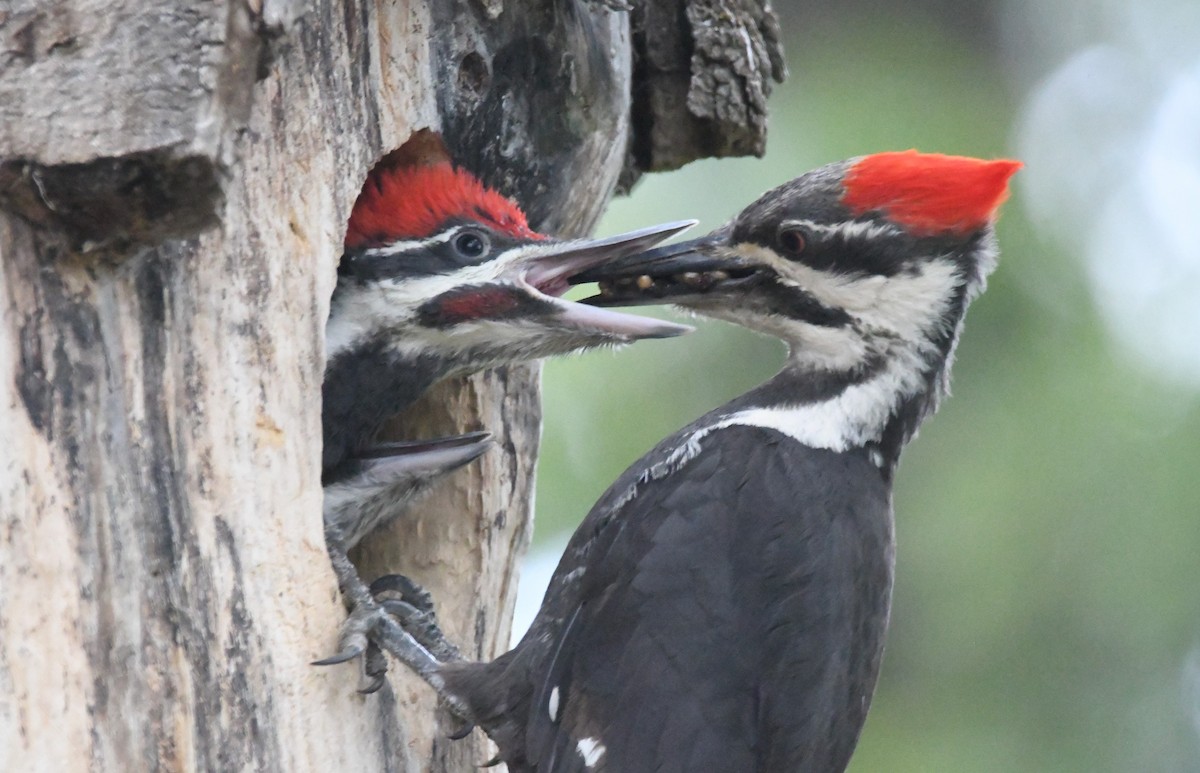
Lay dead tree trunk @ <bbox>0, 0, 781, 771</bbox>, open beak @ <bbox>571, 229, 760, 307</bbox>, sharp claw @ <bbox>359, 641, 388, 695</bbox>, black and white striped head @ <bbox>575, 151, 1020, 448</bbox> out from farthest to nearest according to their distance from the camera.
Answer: open beak @ <bbox>571, 229, 760, 307</bbox> → black and white striped head @ <bbox>575, 151, 1020, 448</bbox> → sharp claw @ <bbox>359, 641, 388, 695</bbox> → dead tree trunk @ <bbox>0, 0, 781, 771</bbox>

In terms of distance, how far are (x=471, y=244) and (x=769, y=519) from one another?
719 mm

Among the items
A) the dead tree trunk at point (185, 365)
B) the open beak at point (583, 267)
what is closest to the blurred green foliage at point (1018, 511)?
the open beak at point (583, 267)

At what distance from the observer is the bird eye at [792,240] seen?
2.53 metres

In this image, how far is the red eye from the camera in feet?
8.29

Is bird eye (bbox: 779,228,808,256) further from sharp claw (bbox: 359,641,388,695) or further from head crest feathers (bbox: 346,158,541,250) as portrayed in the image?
sharp claw (bbox: 359,641,388,695)

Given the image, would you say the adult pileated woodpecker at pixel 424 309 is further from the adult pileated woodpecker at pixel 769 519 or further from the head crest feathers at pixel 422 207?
the adult pileated woodpecker at pixel 769 519

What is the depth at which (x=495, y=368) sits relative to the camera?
270 centimetres

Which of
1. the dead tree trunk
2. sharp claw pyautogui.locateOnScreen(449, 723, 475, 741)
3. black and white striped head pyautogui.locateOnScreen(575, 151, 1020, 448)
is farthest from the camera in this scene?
black and white striped head pyautogui.locateOnScreen(575, 151, 1020, 448)

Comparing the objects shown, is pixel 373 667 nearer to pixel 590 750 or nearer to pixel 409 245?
pixel 590 750

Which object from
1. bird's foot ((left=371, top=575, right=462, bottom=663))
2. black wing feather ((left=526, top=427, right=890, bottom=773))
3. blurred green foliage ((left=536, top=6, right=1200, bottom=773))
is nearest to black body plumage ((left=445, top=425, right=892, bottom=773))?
black wing feather ((left=526, top=427, right=890, bottom=773))

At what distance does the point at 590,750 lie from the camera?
2262 millimetres

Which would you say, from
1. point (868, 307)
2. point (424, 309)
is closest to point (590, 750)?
point (424, 309)

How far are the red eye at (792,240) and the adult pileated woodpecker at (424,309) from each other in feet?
0.56

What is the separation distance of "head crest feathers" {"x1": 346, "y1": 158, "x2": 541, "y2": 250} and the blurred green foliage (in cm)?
162
